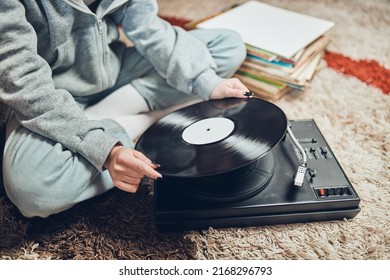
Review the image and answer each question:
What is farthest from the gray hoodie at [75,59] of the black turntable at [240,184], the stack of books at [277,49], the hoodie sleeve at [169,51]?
the stack of books at [277,49]

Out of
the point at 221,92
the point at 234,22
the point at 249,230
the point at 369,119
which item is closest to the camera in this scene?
the point at 249,230

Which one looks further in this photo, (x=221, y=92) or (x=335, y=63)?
(x=335, y=63)

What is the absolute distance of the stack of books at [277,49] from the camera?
108 cm

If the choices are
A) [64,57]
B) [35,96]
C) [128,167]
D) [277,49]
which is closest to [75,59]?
[64,57]

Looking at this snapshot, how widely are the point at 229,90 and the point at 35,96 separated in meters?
0.40

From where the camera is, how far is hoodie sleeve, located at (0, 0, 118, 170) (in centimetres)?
66

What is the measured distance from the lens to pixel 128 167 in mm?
656

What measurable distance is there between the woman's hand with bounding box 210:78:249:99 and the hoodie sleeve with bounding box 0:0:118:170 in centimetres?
28

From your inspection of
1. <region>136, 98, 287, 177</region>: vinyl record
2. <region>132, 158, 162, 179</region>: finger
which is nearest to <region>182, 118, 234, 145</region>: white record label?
<region>136, 98, 287, 177</region>: vinyl record

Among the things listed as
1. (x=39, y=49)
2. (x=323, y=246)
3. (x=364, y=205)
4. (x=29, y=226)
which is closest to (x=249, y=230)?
(x=323, y=246)

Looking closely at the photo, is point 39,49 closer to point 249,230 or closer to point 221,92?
point 221,92

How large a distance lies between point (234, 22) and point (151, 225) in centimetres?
77

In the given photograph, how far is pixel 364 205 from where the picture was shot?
0.77 m

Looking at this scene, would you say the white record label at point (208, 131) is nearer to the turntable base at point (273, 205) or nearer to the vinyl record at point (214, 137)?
the vinyl record at point (214, 137)
